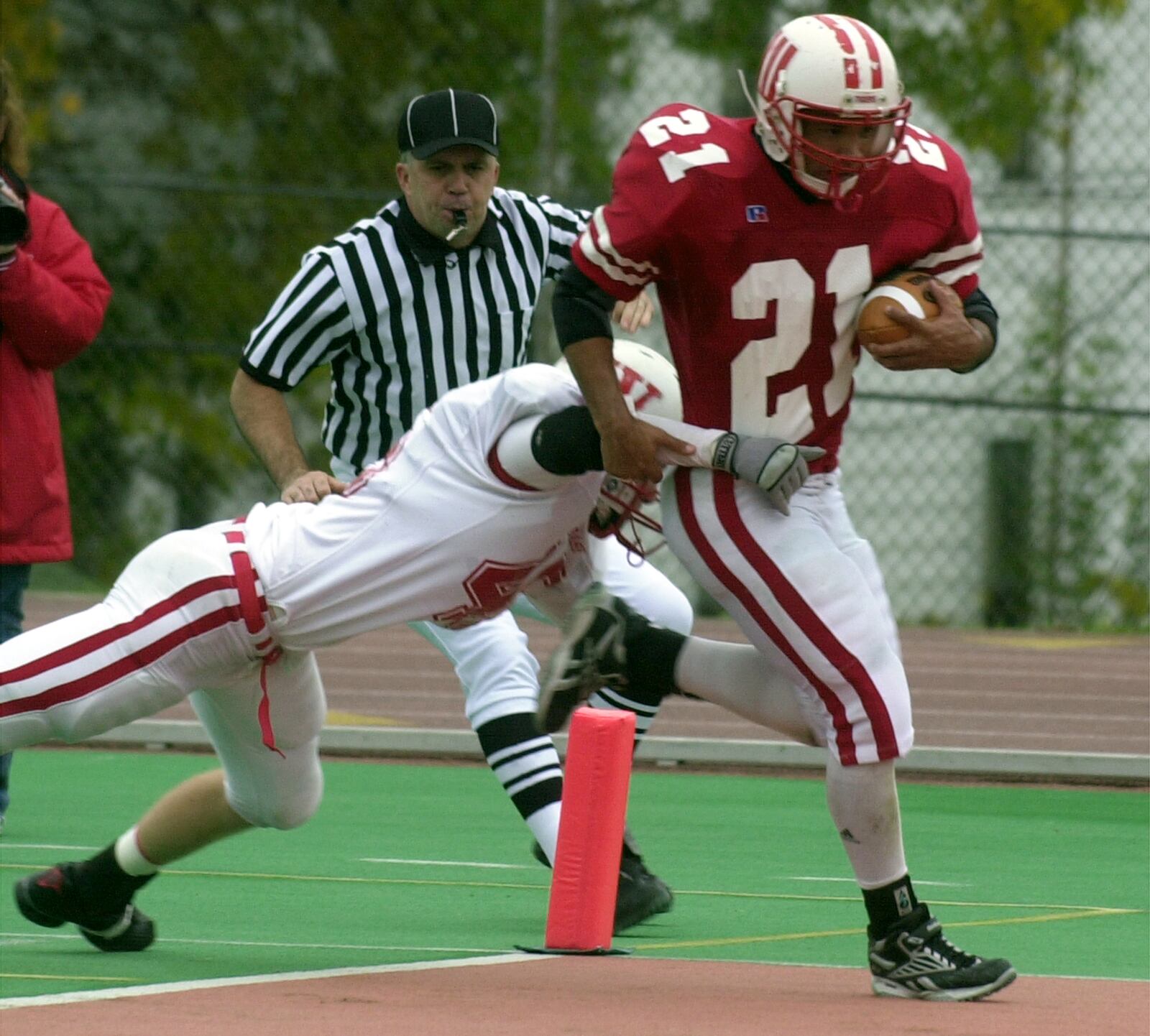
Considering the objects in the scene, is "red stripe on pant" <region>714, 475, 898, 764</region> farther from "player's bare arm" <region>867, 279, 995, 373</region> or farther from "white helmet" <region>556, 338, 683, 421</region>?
"player's bare arm" <region>867, 279, 995, 373</region>

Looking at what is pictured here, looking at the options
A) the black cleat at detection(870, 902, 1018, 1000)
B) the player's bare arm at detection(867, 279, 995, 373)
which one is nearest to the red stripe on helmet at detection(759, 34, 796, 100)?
the player's bare arm at detection(867, 279, 995, 373)

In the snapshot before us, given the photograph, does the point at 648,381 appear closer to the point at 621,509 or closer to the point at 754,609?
the point at 621,509

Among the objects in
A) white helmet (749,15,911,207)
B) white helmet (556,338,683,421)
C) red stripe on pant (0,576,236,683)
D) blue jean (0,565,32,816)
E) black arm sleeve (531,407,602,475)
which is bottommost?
blue jean (0,565,32,816)

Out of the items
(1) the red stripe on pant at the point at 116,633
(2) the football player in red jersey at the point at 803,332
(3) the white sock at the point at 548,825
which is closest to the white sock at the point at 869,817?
(2) the football player in red jersey at the point at 803,332

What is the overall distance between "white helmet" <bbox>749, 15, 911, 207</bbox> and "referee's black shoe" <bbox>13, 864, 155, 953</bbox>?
6.86ft

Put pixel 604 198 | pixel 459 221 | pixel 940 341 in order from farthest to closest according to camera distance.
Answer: pixel 604 198
pixel 459 221
pixel 940 341

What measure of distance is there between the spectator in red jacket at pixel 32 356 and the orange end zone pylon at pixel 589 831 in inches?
87.5

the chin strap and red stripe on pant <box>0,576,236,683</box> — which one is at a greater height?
the chin strap

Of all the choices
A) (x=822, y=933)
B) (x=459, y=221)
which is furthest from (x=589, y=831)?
(x=459, y=221)

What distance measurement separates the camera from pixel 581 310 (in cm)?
482

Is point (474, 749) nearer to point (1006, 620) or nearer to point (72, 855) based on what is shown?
point (72, 855)

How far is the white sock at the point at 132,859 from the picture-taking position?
5.29m

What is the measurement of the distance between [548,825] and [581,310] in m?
1.42

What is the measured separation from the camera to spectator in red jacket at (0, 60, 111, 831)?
21.8 feet
